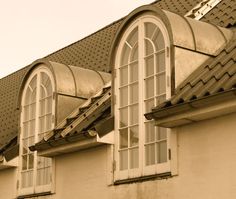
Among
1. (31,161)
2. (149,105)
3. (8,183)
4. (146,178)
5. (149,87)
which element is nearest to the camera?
(146,178)

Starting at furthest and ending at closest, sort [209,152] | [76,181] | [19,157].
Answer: [19,157] < [76,181] < [209,152]

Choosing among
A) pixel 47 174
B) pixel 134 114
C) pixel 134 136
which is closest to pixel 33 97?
pixel 47 174

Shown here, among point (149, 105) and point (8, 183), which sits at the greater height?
point (149, 105)

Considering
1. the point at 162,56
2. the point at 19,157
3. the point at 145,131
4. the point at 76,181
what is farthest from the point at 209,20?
the point at 19,157

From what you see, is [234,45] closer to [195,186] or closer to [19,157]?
[195,186]

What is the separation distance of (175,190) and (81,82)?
4.43m

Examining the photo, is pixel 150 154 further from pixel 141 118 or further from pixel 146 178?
pixel 141 118

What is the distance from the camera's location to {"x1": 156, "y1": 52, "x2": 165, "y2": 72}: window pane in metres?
9.91

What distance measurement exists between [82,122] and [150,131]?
224 cm

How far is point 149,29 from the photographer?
10.3 m

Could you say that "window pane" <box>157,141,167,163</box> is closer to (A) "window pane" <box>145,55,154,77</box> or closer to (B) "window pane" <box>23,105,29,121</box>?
(A) "window pane" <box>145,55,154,77</box>

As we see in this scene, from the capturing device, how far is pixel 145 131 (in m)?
9.87

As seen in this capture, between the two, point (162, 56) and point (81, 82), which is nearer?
point (162, 56)

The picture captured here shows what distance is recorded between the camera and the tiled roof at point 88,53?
478 inches
